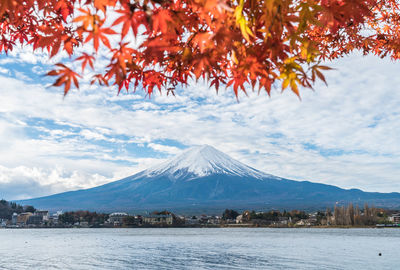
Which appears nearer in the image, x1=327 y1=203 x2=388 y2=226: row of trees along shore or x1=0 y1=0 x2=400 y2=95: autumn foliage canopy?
x1=0 y1=0 x2=400 y2=95: autumn foliage canopy

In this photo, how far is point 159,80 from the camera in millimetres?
5859

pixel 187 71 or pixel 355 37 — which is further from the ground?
pixel 355 37

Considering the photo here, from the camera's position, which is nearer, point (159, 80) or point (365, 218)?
point (159, 80)

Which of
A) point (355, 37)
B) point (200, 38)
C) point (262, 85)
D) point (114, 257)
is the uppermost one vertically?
point (355, 37)

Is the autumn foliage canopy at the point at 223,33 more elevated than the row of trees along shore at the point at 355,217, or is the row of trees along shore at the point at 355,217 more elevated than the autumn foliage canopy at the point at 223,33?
the autumn foliage canopy at the point at 223,33

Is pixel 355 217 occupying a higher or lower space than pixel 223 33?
lower

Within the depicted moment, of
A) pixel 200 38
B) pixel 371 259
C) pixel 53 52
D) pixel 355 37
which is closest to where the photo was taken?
pixel 200 38

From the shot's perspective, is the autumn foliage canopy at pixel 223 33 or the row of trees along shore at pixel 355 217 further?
the row of trees along shore at pixel 355 217

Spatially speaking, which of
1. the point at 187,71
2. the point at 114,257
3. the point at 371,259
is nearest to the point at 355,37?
the point at 187,71

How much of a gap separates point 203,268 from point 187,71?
2063 inches

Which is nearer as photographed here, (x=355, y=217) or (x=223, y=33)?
(x=223, y=33)

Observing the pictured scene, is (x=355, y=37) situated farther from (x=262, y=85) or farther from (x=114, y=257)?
(x=114, y=257)

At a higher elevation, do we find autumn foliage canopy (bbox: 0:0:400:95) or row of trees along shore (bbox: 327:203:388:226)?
autumn foliage canopy (bbox: 0:0:400:95)

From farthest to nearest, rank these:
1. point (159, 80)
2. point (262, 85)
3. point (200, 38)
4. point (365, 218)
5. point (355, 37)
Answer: point (365, 218), point (355, 37), point (159, 80), point (262, 85), point (200, 38)
